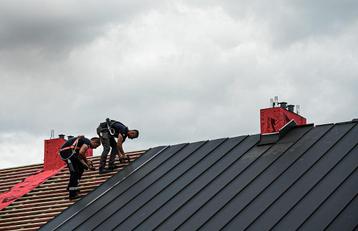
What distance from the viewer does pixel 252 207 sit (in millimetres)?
14438

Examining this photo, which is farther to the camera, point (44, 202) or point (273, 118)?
point (273, 118)

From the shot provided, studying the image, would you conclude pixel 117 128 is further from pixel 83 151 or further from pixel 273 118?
pixel 273 118

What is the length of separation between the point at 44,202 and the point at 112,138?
223 cm

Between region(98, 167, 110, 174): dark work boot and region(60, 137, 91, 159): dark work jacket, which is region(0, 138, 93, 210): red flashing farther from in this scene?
region(98, 167, 110, 174): dark work boot

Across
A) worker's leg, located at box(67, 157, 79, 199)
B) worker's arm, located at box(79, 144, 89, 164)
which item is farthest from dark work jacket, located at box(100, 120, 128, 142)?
worker's leg, located at box(67, 157, 79, 199)

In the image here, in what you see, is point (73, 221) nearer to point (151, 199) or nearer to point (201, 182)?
point (151, 199)

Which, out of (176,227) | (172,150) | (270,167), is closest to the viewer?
(176,227)

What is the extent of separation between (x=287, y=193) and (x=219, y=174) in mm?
2283

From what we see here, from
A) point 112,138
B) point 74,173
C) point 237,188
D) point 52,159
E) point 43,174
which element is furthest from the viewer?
point 52,159

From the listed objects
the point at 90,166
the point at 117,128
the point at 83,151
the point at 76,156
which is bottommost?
the point at 90,166

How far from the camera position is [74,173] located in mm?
18953

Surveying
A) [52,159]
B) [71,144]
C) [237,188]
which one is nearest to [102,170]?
[71,144]

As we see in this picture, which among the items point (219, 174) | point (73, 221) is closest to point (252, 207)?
point (219, 174)

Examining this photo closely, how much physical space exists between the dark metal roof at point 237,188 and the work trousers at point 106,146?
29.6 inches
